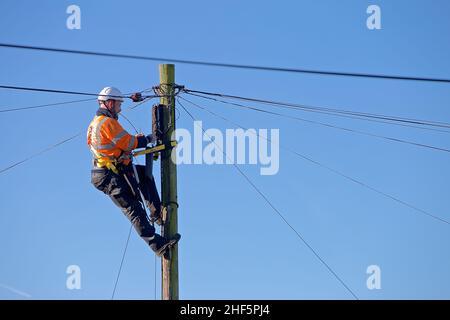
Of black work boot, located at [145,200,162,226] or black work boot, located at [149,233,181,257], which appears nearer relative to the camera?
black work boot, located at [149,233,181,257]

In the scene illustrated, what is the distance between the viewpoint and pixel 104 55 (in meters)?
25.3

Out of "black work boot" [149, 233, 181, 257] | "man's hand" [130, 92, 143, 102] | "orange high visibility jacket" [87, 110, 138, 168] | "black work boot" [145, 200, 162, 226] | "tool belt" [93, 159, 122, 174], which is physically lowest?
"black work boot" [149, 233, 181, 257]

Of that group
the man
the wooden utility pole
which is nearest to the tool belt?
the man

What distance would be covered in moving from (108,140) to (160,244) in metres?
1.53

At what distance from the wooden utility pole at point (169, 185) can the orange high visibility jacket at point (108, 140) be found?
511 millimetres

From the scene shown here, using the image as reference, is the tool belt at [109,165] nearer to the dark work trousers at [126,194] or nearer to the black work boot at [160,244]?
the dark work trousers at [126,194]

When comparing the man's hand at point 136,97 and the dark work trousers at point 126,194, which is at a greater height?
the man's hand at point 136,97

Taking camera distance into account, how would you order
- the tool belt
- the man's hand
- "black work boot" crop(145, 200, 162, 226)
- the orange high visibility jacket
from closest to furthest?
1. the orange high visibility jacket
2. the tool belt
3. "black work boot" crop(145, 200, 162, 226)
4. the man's hand

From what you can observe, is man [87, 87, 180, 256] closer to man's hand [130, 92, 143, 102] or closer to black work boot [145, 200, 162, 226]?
black work boot [145, 200, 162, 226]

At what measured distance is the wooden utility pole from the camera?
24.8 metres

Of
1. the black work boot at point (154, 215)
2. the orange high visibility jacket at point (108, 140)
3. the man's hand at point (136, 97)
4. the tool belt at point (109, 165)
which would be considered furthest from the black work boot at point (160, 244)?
the man's hand at point (136, 97)

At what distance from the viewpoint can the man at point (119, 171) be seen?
81.3 ft
